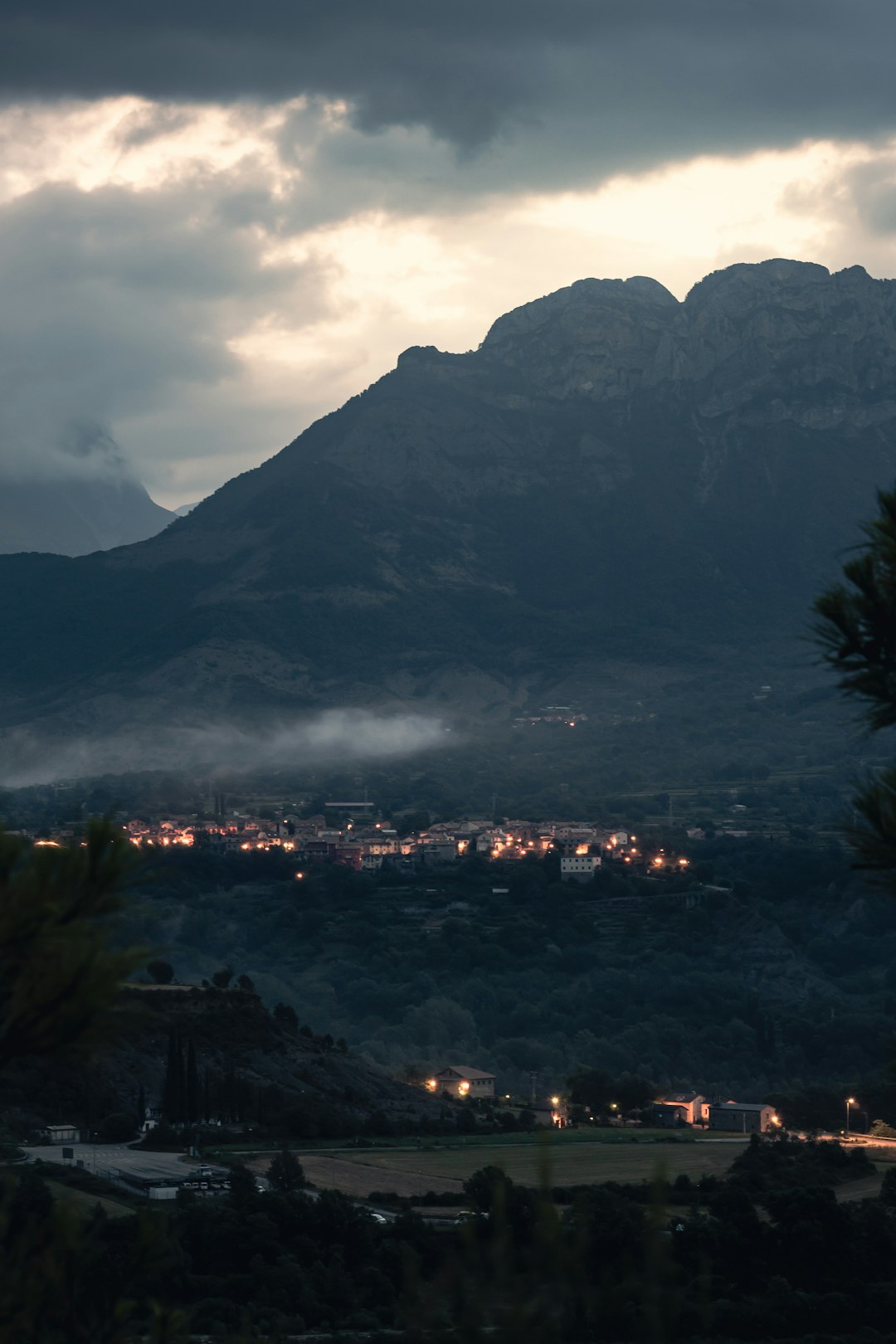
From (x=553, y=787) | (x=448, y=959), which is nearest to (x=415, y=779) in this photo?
(x=553, y=787)

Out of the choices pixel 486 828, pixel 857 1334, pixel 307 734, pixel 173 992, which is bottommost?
pixel 857 1334

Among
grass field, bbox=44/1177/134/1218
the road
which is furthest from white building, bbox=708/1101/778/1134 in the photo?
grass field, bbox=44/1177/134/1218

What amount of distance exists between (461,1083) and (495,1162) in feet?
86.7

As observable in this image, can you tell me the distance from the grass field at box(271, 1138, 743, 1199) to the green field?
0.02m

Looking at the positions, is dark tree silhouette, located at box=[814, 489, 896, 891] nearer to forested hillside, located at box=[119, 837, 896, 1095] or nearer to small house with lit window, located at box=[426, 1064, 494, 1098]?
small house with lit window, located at box=[426, 1064, 494, 1098]

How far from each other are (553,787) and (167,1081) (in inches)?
4780

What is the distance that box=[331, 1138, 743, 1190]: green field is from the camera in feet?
130

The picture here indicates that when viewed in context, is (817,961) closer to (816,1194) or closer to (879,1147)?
(879,1147)

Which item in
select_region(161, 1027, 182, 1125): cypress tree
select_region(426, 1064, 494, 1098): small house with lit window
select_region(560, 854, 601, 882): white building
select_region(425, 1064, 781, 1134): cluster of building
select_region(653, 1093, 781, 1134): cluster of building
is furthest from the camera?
select_region(560, 854, 601, 882): white building

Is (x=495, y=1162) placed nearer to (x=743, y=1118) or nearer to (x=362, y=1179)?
(x=362, y=1179)

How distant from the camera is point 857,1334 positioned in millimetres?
26844

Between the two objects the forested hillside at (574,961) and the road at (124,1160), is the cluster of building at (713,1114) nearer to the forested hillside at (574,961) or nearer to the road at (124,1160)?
the forested hillside at (574,961)

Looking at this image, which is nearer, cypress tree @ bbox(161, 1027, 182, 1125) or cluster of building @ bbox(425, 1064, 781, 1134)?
cypress tree @ bbox(161, 1027, 182, 1125)

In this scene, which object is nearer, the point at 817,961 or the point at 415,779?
the point at 817,961
